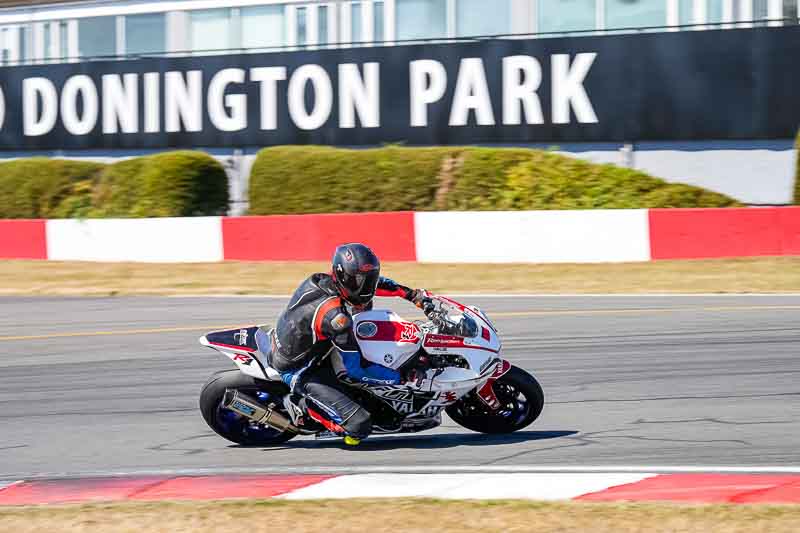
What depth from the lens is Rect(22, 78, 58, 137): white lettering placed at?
83.7 ft

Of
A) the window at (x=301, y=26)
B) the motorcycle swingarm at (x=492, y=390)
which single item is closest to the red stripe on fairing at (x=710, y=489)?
the motorcycle swingarm at (x=492, y=390)

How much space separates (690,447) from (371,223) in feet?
37.0

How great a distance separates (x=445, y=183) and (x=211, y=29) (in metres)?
8.52

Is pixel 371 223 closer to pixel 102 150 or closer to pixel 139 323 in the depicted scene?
A: pixel 139 323

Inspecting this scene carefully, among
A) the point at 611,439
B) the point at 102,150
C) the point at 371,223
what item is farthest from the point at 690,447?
the point at 102,150

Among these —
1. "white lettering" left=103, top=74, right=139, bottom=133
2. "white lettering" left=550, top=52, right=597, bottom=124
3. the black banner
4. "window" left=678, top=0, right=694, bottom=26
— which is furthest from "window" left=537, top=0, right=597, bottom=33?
"white lettering" left=103, top=74, right=139, bottom=133

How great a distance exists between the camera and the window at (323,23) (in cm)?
2420

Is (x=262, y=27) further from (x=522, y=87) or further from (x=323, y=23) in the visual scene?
(x=522, y=87)

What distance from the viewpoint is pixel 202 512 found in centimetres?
584

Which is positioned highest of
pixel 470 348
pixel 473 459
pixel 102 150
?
pixel 102 150

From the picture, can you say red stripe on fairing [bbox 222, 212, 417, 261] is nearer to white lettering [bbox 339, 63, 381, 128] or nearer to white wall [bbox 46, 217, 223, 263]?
white wall [bbox 46, 217, 223, 263]

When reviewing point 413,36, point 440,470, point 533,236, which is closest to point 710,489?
point 440,470

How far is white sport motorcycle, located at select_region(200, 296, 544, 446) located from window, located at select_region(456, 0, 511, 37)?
15870mm

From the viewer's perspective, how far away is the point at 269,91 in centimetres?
2322
